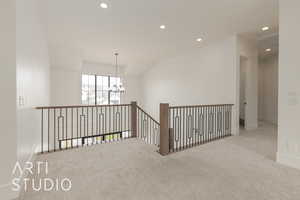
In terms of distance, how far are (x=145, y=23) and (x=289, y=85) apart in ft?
12.2

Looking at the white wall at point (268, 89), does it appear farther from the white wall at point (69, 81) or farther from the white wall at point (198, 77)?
the white wall at point (69, 81)

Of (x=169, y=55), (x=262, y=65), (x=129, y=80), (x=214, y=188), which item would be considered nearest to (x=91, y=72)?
(x=129, y=80)

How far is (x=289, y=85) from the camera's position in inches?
92.7

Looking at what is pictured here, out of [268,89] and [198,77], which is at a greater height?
[198,77]

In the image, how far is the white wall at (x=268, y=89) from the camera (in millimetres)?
6168

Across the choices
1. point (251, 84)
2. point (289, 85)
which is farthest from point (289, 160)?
point (251, 84)

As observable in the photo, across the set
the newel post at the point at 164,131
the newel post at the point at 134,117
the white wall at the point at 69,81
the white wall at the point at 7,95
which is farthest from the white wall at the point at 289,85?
the white wall at the point at 69,81

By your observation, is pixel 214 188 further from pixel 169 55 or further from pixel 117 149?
pixel 169 55

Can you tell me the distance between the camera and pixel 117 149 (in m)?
3.22

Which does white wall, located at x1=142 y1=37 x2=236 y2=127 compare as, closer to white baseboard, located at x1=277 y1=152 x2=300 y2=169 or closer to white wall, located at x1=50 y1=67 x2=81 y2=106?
white baseboard, located at x1=277 y1=152 x2=300 y2=169

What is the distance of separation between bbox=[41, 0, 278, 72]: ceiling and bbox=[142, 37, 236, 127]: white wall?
0.46 m

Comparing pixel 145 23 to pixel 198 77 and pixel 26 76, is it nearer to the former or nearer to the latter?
pixel 198 77

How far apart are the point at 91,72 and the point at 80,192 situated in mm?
6589

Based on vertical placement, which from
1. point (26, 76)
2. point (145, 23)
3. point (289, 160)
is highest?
point (145, 23)
